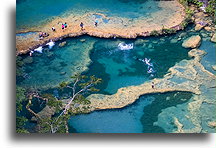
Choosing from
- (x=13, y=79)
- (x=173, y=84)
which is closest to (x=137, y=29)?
(x=173, y=84)

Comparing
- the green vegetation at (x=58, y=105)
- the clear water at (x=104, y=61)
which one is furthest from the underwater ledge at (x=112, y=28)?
the green vegetation at (x=58, y=105)

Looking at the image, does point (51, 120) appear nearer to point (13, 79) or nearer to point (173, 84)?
point (13, 79)

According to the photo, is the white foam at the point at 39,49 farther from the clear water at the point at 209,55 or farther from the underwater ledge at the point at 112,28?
the clear water at the point at 209,55

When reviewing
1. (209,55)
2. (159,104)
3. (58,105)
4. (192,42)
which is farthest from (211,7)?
(58,105)

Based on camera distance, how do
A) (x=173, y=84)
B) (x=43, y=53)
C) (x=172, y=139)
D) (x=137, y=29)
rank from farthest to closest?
1. (x=137, y=29)
2. (x=43, y=53)
3. (x=173, y=84)
4. (x=172, y=139)

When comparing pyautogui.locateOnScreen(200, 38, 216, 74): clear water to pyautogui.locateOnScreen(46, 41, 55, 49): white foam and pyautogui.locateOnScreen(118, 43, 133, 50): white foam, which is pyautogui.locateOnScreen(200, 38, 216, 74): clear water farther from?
pyautogui.locateOnScreen(46, 41, 55, 49): white foam
